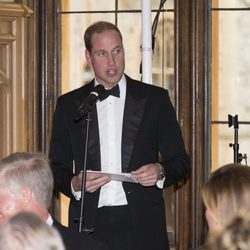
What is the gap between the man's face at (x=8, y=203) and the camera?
2543 mm

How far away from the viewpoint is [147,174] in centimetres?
333

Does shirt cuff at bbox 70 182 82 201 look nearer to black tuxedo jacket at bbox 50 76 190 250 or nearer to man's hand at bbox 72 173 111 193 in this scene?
black tuxedo jacket at bbox 50 76 190 250

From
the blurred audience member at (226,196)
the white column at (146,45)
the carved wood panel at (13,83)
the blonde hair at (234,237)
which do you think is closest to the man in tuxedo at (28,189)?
the blurred audience member at (226,196)

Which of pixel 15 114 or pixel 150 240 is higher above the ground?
pixel 15 114

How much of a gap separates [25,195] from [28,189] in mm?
22

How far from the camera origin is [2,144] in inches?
197

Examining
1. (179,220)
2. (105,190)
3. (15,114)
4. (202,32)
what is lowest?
(179,220)

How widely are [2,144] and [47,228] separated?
320 centimetres

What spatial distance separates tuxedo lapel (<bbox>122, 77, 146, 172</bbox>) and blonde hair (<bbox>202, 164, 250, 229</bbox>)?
1242 mm

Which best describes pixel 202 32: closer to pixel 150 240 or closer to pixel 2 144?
pixel 2 144

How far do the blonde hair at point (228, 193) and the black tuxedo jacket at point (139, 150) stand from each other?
3.99ft

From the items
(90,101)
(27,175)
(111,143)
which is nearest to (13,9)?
(111,143)

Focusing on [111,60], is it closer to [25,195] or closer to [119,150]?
[119,150]

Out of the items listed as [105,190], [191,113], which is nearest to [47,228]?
[105,190]
